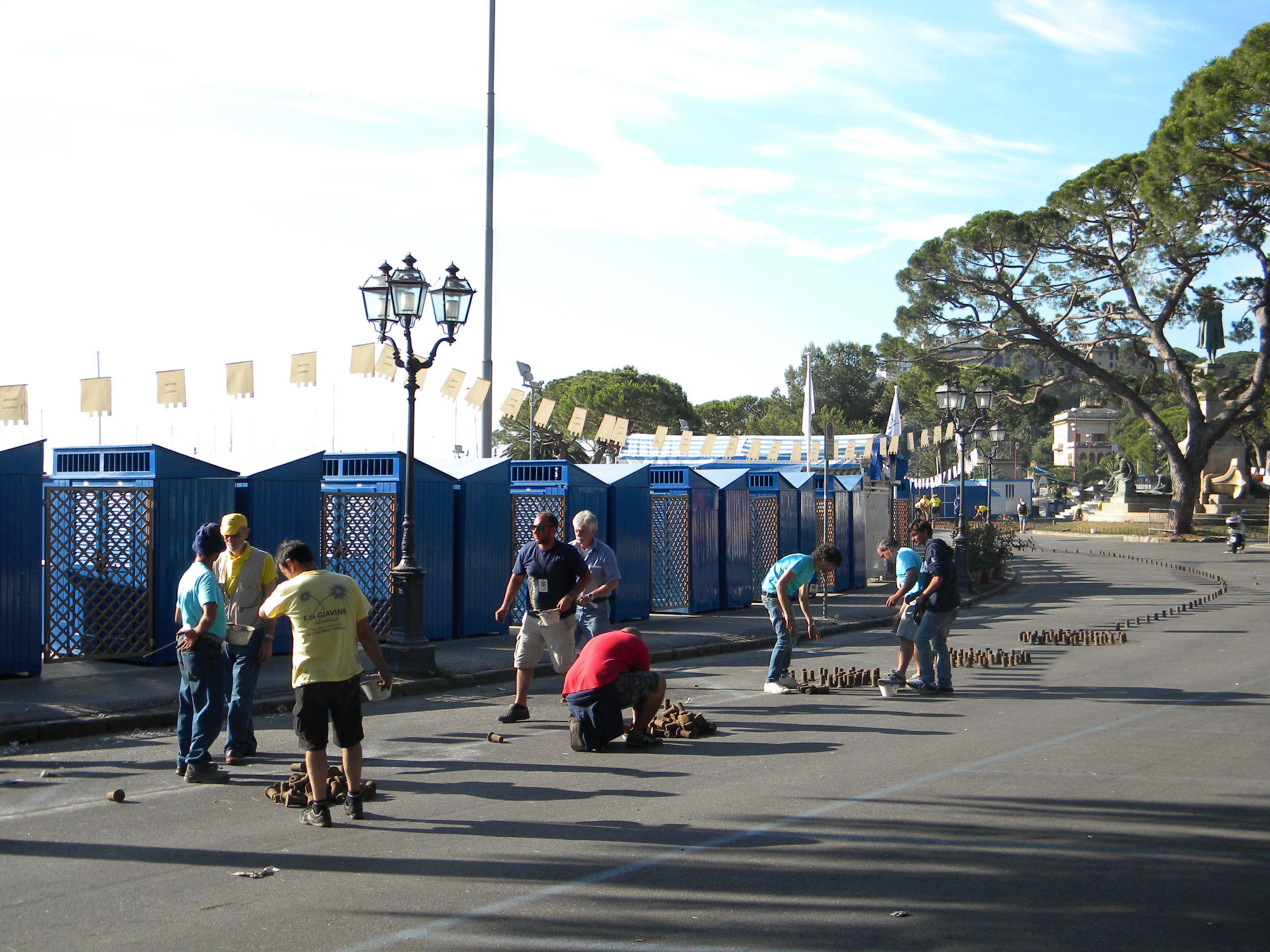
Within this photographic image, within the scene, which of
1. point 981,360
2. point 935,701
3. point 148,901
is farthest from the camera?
point 981,360

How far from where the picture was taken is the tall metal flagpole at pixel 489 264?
19.6 meters

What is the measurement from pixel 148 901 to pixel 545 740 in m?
4.07

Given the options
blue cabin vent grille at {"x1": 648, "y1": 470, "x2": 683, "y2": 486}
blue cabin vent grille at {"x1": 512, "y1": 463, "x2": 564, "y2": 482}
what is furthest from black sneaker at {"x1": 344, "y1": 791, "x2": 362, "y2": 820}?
blue cabin vent grille at {"x1": 648, "y1": 470, "x2": 683, "y2": 486}

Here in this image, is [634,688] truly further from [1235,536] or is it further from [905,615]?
[1235,536]

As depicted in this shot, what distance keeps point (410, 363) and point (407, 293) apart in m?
0.77

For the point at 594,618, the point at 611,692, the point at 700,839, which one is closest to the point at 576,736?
the point at 611,692

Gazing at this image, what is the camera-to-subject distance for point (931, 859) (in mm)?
5598

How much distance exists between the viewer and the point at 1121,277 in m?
49.7

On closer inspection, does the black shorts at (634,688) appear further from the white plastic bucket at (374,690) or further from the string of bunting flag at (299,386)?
the string of bunting flag at (299,386)

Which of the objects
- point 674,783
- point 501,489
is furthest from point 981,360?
point 674,783

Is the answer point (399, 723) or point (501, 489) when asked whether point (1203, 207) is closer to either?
point (501, 489)

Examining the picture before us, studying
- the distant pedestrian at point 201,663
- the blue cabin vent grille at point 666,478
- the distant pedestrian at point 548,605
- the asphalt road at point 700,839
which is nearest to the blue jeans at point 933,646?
the asphalt road at point 700,839

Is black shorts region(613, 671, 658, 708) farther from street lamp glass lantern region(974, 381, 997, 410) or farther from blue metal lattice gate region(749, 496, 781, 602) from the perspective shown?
street lamp glass lantern region(974, 381, 997, 410)

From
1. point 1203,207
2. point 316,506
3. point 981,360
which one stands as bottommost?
point 316,506
